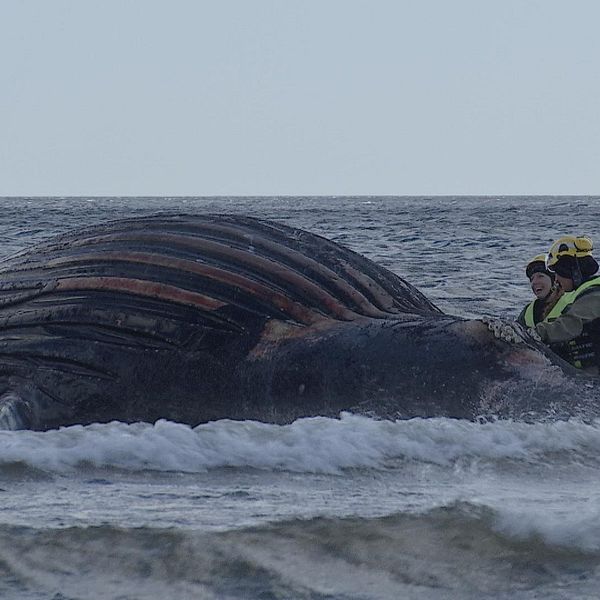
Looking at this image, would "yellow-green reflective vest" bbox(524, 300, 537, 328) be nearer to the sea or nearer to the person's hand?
the person's hand

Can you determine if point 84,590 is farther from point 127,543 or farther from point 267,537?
point 267,537

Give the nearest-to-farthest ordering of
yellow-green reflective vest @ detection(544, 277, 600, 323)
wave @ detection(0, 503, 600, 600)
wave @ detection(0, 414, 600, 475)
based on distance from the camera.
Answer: wave @ detection(0, 503, 600, 600)
wave @ detection(0, 414, 600, 475)
yellow-green reflective vest @ detection(544, 277, 600, 323)

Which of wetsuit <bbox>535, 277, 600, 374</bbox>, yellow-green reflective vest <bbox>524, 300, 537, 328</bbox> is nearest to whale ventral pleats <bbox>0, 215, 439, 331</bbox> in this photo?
wetsuit <bbox>535, 277, 600, 374</bbox>

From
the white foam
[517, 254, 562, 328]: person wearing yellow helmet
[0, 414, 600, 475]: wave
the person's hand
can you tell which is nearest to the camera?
the white foam

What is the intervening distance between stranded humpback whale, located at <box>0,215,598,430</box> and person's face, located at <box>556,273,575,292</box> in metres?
1.89

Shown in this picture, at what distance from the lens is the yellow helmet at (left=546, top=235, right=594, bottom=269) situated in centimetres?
830

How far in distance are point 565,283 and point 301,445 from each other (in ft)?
10.7

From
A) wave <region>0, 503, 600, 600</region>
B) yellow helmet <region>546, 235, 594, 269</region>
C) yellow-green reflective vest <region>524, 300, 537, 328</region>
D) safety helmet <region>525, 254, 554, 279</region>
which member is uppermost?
yellow helmet <region>546, 235, 594, 269</region>

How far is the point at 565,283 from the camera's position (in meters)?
8.38

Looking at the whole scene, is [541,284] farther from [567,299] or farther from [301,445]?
[301,445]

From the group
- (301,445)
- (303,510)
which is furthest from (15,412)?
(303,510)

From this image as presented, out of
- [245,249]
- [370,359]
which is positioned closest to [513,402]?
[370,359]

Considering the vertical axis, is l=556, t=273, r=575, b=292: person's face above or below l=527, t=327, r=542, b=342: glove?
above

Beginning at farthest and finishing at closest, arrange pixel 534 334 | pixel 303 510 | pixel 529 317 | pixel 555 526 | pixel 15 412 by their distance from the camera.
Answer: pixel 529 317 → pixel 534 334 → pixel 15 412 → pixel 303 510 → pixel 555 526
